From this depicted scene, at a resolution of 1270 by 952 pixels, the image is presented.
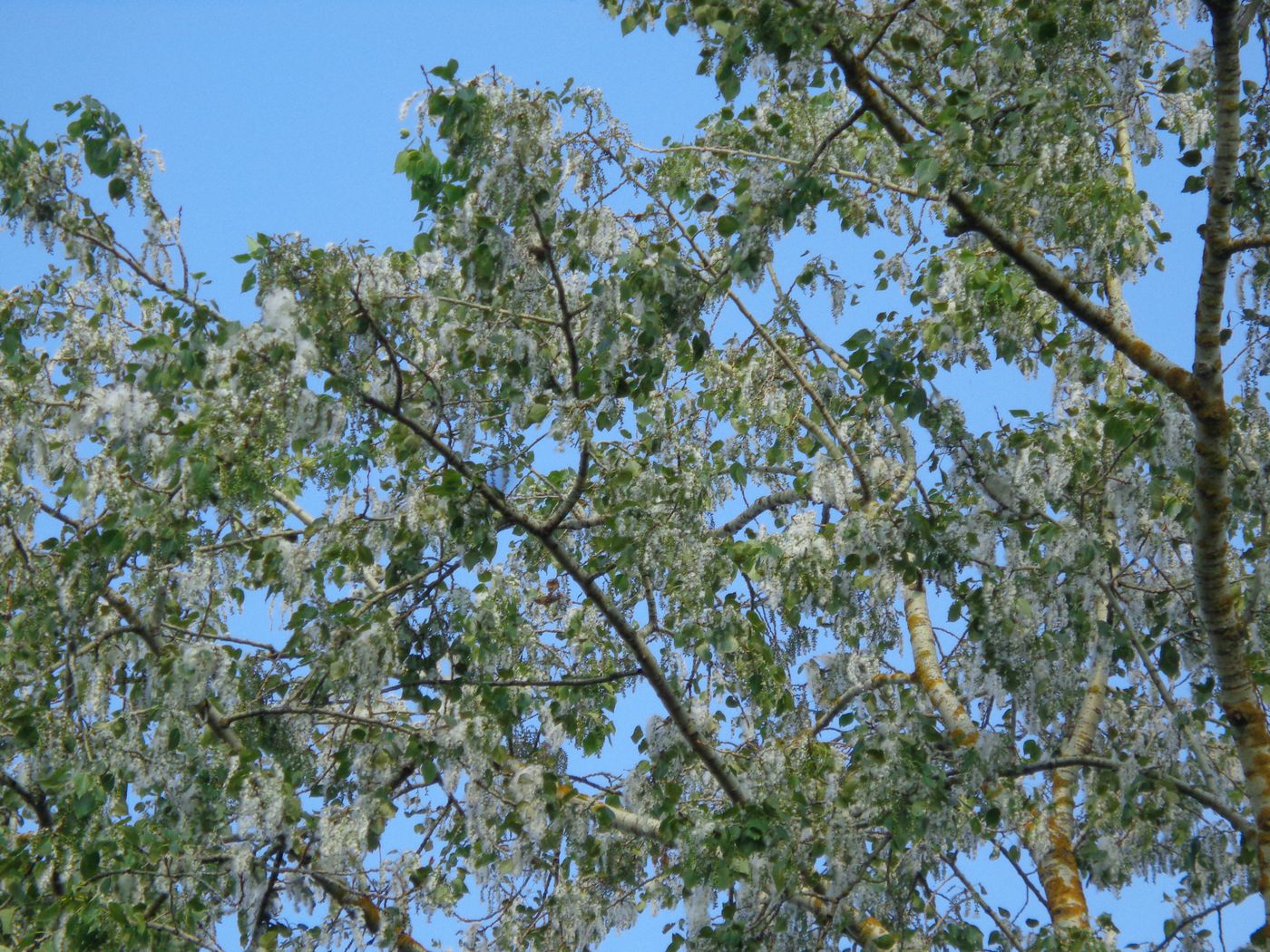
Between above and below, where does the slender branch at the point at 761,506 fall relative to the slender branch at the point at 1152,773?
above

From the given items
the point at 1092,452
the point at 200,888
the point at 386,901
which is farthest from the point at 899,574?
the point at 200,888

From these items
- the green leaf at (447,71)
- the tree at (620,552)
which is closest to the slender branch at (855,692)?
the tree at (620,552)

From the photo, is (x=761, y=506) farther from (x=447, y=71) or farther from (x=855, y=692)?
(x=447, y=71)

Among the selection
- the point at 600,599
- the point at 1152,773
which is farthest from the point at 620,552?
→ the point at 1152,773

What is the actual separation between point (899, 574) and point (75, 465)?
425cm

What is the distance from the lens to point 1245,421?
7.14 meters

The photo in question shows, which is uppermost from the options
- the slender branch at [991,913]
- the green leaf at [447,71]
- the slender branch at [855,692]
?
the green leaf at [447,71]

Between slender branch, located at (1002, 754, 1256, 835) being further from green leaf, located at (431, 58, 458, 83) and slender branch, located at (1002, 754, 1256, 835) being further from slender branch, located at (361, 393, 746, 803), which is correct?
green leaf, located at (431, 58, 458, 83)

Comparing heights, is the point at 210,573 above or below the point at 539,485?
below

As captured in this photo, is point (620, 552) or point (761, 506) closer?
point (620, 552)

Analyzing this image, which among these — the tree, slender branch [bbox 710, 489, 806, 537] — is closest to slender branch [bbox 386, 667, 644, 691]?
the tree

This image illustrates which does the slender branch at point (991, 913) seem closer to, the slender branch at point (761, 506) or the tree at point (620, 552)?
the tree at point (620, 552)

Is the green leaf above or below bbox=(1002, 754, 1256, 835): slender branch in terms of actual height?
above

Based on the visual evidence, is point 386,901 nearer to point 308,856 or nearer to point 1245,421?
point 308,856
